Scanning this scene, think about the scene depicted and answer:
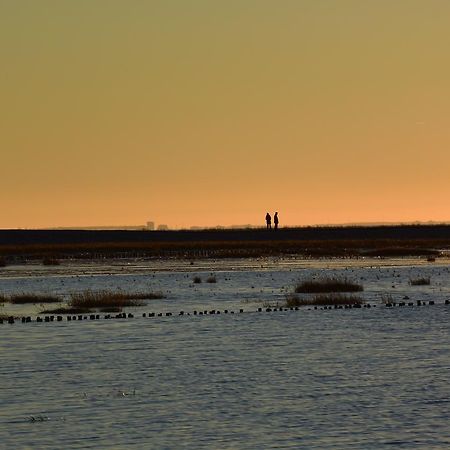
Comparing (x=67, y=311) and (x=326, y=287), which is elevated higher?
(x=326, y=287)

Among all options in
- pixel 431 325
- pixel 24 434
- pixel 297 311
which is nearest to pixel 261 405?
pixel 24 434

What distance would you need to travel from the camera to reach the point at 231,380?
35469 millimetres

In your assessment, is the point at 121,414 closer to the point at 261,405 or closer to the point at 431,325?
the point at 261,405

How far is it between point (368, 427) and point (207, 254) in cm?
11560

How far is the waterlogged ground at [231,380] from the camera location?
27906 millimetres

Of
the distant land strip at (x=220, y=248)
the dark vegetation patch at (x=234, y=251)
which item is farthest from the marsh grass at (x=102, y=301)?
the distant land strip at (x=220, y=248)

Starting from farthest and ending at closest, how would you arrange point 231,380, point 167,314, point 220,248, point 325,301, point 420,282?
point 220,248, point 420,282, point 325,301, point 167,314, point 231,380

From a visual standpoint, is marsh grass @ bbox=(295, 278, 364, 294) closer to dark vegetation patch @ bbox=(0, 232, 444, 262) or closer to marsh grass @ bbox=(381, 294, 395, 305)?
marsh grass @ bbox=(381, 294, 395, 305)

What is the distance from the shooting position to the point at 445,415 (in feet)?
96.9

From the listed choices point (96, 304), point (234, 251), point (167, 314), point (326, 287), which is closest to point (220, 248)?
point (234, 251)

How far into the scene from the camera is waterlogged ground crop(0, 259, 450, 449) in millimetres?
27906

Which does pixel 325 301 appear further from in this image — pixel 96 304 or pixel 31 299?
pixel 31 299

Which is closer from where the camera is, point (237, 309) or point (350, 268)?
point (237, 309)

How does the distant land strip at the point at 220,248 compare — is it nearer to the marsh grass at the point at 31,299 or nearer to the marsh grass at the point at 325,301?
the marsh grass at the point at 31,299
